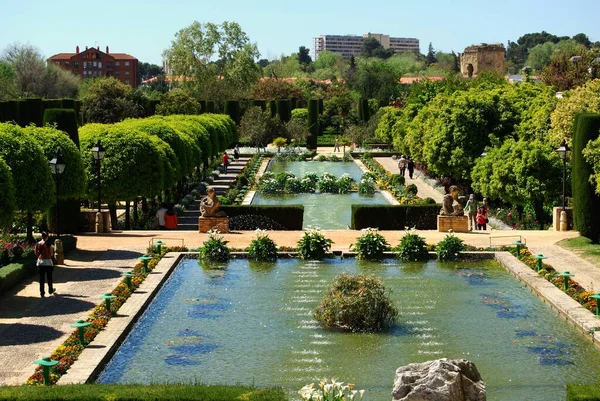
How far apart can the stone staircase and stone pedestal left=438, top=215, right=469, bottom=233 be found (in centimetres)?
752

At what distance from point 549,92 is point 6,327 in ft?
95.1

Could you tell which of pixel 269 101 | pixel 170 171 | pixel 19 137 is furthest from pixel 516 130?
pixel 269 101

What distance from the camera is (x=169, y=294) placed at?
21.0 meters

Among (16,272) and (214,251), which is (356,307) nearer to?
(16,272)

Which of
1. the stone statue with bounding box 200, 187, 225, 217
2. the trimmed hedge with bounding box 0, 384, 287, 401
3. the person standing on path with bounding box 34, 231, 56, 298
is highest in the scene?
the stone statue with bounding box 200, 187, 225, 217

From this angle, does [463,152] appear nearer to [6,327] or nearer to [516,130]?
[516,130]

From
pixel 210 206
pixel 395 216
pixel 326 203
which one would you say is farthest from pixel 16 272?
pixel 326 203

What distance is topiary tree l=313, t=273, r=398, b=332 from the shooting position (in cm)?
1767

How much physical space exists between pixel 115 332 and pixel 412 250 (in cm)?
962

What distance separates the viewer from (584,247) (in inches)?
1002

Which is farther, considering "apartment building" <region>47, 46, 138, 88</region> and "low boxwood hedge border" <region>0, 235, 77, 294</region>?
"apartment building" <region>47, 46, 138, 88</region>

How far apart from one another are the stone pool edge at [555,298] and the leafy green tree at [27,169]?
10492mm

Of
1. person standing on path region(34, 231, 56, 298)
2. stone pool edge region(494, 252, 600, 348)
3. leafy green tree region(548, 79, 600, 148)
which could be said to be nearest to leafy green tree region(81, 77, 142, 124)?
leafy green tree region(548, 79, 600, 148)

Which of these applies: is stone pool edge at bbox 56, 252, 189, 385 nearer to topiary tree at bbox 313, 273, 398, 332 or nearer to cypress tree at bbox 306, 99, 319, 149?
topiary tree at bbox 313, 273, 398, 332
